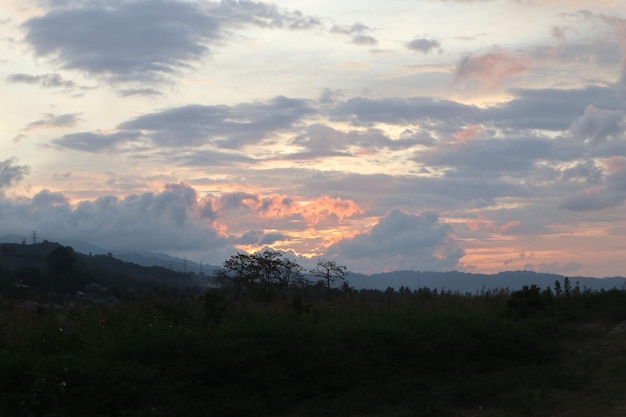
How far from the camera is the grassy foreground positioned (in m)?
9.42

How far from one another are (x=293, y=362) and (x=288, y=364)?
97mm

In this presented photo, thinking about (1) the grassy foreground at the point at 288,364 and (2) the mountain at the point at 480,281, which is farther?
(2) the mountain at the point at 480,281

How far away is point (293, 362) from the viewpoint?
12195mm

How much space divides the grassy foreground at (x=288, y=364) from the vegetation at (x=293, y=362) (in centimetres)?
3

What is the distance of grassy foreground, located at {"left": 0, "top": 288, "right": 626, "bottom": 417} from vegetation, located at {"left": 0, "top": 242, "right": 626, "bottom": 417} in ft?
0.09

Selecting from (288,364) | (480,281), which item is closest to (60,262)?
(288,364)

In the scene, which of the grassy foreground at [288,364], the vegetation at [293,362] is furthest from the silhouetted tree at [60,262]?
the grassy foreground at [288,364]

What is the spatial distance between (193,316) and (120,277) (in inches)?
1589

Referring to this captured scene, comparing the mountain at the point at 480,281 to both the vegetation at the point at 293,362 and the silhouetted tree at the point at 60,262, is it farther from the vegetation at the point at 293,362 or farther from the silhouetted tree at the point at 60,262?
the silhouetted tree at the point at 60,262

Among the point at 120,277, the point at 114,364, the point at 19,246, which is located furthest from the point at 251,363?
the point at 19,246

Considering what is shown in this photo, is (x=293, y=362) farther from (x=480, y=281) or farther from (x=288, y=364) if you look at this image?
(x=480, y=281)

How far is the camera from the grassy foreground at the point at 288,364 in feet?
30.9

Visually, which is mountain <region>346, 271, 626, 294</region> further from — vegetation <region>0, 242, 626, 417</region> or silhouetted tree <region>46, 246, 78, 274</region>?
silhouetted tree <region>46, 246, 78, 274</region>

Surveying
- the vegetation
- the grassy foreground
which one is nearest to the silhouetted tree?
the vegetation
